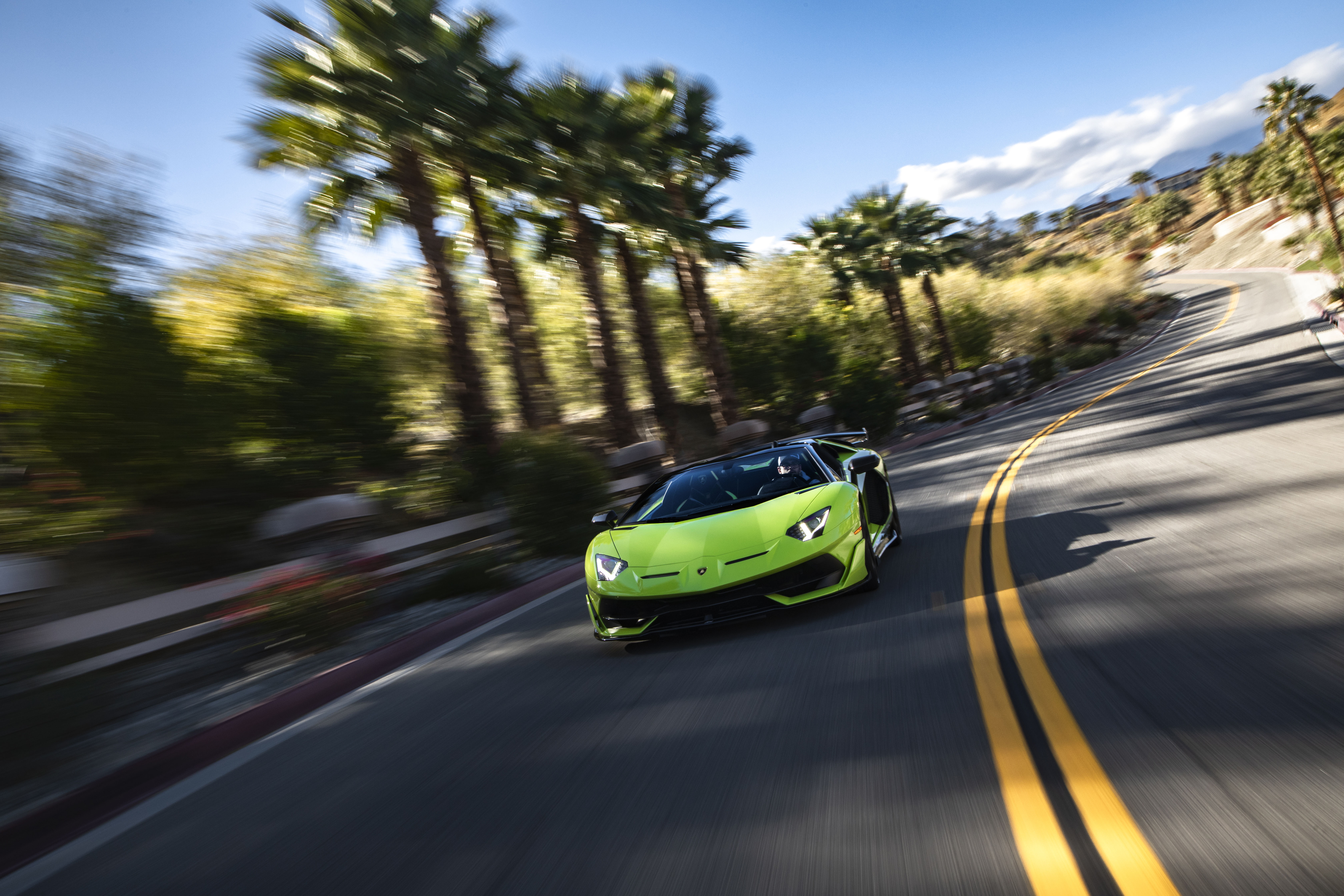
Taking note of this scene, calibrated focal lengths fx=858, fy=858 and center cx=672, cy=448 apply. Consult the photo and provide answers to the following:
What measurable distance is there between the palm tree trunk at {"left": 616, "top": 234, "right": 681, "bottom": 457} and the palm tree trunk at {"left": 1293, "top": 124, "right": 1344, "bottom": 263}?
47.3m

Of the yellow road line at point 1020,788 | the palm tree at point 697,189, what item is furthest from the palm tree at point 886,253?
the yellow road line at point 1020,788

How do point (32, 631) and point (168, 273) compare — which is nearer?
point (32, 631)

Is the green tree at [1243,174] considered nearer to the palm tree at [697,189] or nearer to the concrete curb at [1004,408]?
the concrete curb at [1004,408]

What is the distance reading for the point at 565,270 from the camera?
2273 centimetres

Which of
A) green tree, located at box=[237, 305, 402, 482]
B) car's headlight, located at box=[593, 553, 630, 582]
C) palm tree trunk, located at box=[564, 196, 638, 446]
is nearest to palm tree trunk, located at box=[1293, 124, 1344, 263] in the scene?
palm tree trunk, located at box=[564, 196, 638, 446]

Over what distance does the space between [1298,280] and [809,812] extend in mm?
67989

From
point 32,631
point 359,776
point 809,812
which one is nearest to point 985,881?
point 809,812

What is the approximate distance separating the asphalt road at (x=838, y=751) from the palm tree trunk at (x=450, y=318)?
23.6ft

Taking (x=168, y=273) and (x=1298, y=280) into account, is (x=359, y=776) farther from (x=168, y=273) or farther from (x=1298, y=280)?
(x=1298, y=280)

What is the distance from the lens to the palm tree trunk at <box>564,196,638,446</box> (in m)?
18.5

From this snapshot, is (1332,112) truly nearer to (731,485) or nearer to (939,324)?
(939,324)

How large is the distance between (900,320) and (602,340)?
71.8 feet

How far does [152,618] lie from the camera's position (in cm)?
659

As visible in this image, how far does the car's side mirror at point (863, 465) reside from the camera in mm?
6520
